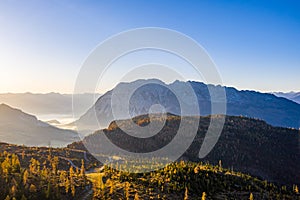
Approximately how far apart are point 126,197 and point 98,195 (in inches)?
341

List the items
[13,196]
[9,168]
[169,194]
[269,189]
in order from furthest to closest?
[269,189]
[9,168]
[169,194]
[13,196]

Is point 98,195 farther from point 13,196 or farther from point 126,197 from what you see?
point 13,196

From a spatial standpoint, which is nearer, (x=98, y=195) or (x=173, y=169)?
(x=98, y=195)

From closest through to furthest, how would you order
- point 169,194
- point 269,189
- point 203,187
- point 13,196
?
point 13,196
point 169,194
point 203,187
point 269,189

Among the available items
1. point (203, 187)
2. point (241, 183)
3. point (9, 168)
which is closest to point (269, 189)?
point (241, 183)

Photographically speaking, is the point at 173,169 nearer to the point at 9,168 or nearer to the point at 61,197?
the point at 61,197

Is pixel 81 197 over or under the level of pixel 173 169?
under

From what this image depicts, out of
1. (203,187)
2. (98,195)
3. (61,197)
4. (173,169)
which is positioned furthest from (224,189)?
(61,197)

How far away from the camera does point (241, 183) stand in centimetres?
10512

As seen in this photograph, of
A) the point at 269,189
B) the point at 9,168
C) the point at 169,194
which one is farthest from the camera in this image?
the point at 269,189

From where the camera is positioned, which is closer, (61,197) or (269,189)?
(61,197)

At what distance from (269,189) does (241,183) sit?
13896 mm

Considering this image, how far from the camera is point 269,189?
111 metres

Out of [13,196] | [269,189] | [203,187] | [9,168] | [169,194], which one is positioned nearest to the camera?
[13,196]
